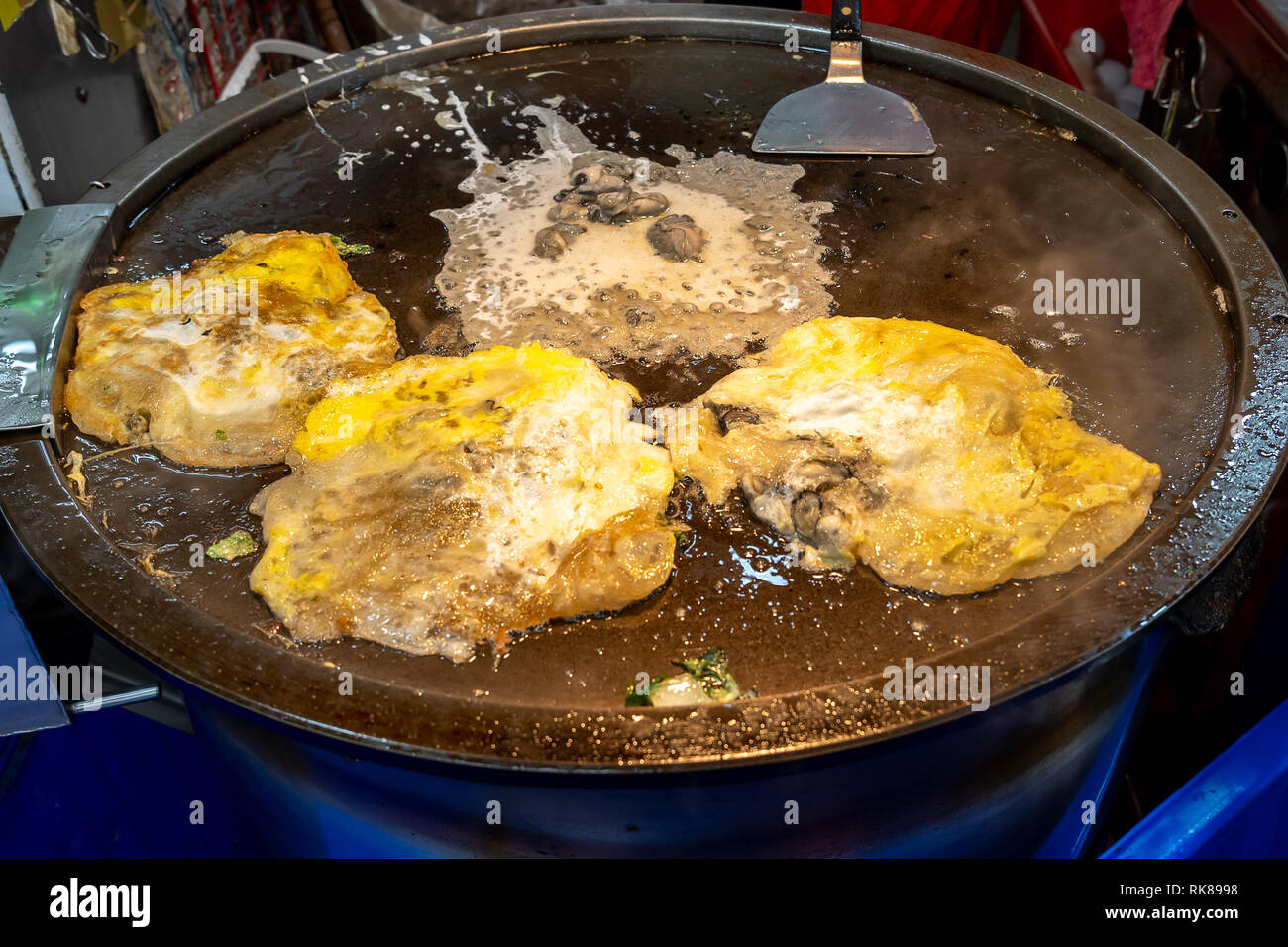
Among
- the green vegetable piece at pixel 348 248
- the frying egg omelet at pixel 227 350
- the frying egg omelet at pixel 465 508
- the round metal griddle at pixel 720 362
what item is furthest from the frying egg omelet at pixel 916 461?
the green vegetable piece at pixel 348 248

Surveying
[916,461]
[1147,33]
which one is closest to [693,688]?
[916,461]

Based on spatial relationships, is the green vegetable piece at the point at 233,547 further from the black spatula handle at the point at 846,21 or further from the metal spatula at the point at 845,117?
the black spatula handle at the point at 846,21

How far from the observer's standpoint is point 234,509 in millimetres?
1834

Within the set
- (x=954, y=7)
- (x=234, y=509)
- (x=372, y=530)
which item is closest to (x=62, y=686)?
(x=234, y=509)

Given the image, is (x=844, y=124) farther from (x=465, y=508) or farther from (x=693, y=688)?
(x=693, y=688)

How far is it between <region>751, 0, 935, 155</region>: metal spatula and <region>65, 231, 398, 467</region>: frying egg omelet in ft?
4.10

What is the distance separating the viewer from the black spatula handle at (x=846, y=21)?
9.04 ft

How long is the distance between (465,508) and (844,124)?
1.69 meters

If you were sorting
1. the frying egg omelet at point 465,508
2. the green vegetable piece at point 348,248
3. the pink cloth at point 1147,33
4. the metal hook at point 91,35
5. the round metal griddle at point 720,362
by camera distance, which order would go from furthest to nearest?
the metal hook at point 91,35, the pink cloth at point 1147,33, the green vegetable piece at point 348,248, the frying egg omelet at point 465,508, the round metal griddle at point 720,362

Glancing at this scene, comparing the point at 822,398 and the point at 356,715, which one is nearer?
the point at 356,715

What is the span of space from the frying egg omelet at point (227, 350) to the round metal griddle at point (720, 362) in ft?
0.23

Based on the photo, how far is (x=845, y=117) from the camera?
2.76 meters
